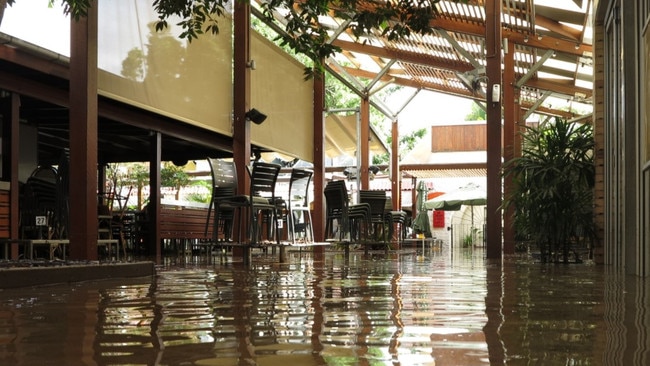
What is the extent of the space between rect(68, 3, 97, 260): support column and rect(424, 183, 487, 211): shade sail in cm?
1405

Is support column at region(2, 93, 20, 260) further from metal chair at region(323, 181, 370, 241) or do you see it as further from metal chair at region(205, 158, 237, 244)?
metal chair at region(323, 181, 370, 241)

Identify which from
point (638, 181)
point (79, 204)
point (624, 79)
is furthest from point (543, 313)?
point (79, 204)

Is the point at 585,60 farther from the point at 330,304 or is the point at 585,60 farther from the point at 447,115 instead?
the point at 447,115

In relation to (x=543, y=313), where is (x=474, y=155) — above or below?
above

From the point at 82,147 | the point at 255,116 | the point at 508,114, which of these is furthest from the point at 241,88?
the point at 508,114

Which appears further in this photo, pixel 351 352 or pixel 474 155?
pixel 474 155

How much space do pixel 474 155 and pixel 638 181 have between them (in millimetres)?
17937

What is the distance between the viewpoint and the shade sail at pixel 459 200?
1962 centimetres

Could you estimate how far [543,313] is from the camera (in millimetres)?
2469

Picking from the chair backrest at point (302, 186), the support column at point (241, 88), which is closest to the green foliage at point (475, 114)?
the support column at point (241, 88)

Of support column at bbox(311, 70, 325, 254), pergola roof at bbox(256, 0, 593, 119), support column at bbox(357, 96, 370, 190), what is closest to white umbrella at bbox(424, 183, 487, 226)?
pergola roof at bbox(256, 0, 593, 119)

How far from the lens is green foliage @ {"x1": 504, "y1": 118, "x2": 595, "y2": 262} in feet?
27.7

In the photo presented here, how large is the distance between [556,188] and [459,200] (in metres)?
11.3

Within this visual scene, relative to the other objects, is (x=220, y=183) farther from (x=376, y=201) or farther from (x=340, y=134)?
A: (x=340, y=134)
